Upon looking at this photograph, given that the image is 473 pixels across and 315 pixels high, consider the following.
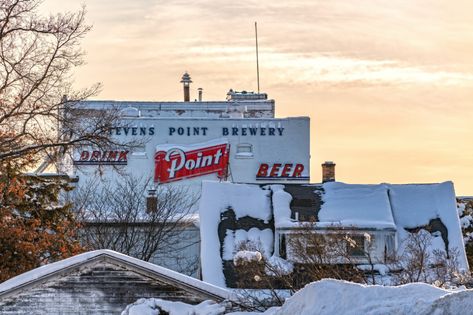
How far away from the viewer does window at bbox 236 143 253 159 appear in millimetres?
63688

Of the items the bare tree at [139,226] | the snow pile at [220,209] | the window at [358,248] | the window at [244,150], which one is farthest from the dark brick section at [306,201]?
the window at [244,150]

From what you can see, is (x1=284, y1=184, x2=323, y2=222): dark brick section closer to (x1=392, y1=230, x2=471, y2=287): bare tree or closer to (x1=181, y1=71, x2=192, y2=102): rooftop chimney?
(x1=392, y1=230, x2=471, y2=287): bare tree

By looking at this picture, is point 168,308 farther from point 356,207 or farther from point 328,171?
point 328,171

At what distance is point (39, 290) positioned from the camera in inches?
1001

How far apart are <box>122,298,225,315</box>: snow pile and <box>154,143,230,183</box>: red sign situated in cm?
3905

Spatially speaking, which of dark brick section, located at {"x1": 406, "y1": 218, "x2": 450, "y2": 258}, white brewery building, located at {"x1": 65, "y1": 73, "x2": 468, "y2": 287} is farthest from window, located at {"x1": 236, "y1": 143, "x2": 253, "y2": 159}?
dark brick section, located at {"x1": 406, "y1": 218, "x2": 450, "y2": 258}

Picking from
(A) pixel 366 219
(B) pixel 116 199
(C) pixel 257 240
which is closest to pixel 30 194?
(C) pixel 257 240

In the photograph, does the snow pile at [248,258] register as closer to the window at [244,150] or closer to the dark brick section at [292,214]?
the dark brick section at [292,214]

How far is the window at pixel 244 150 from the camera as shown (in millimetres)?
63688

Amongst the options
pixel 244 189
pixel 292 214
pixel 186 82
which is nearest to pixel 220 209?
pixel 244 189

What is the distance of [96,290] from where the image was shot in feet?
84.5

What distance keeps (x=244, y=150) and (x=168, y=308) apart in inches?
1622

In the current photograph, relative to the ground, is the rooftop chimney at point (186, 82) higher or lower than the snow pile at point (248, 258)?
higher

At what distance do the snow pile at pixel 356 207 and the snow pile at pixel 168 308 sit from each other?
44.8 ft
